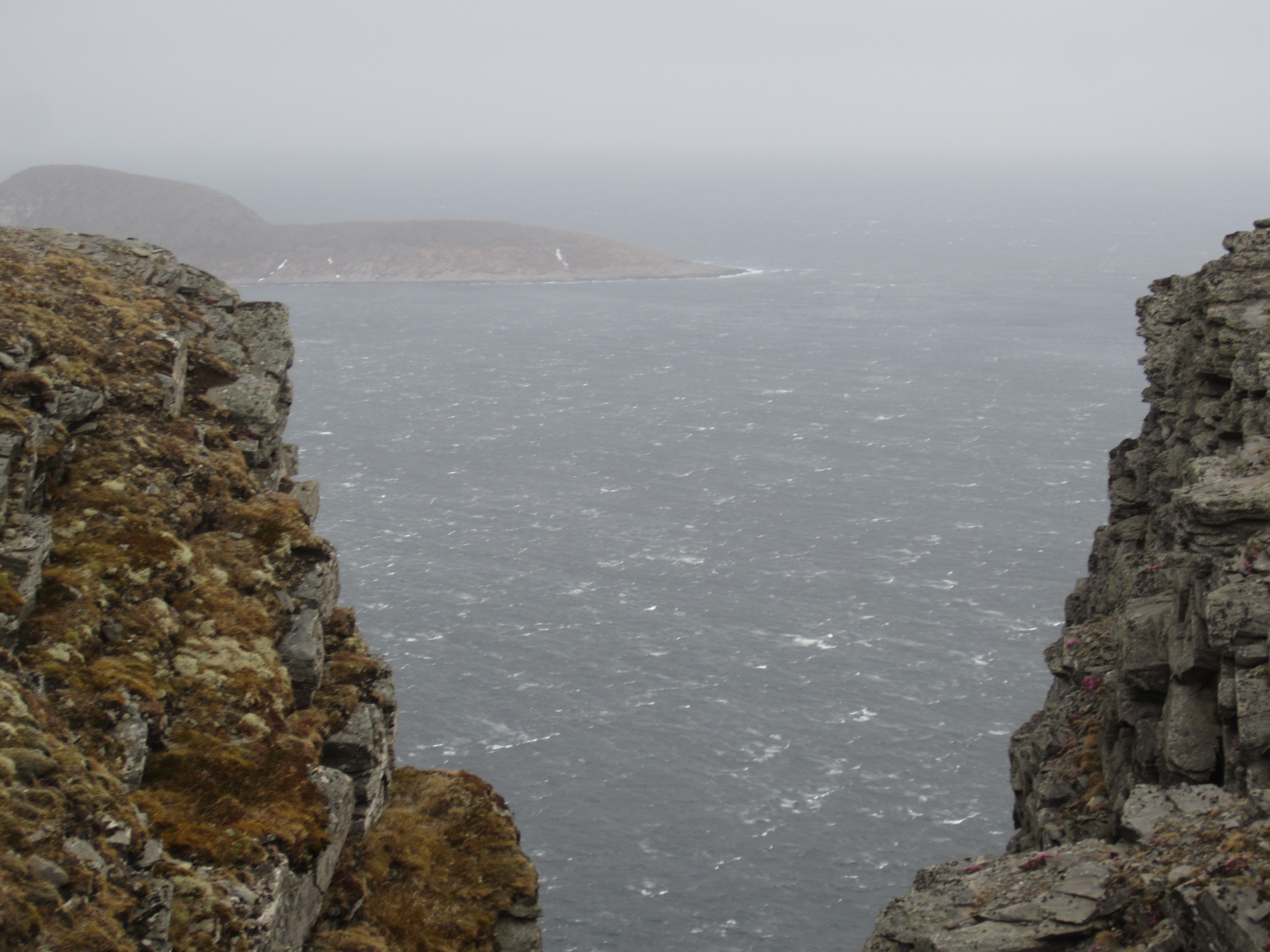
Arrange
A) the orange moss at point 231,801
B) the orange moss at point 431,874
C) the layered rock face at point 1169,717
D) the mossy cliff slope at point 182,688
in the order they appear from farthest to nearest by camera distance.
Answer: the orange moss at point 431,874, the orange moss at point 231,801, the layered rock face at point 1169,717, the mossy cliff slope at point 182,688

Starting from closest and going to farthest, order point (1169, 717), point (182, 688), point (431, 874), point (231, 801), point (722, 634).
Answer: point (231, 801) < point (182, 688) < point (1169, 717) < point (431, 874) < point (722, 634)

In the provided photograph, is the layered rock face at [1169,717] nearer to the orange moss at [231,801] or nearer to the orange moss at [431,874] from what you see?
the orange moss at [431,874]

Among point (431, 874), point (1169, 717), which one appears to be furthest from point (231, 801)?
point (1169, 717)

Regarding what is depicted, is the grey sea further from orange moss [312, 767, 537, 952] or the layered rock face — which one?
orange moss [312, 767, 537, 952]

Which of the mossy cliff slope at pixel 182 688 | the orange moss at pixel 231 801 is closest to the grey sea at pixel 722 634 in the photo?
the mossy cliff slope at pixel 182 688

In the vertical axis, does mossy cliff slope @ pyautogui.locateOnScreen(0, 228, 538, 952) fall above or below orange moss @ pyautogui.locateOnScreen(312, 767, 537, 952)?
above

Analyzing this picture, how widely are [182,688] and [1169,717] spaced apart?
27781 millimetres

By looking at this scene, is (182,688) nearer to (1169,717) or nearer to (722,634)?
(1169,717)

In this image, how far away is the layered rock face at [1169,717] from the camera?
91.9 feet

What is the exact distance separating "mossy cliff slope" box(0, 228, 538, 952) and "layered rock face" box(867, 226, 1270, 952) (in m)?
14.6

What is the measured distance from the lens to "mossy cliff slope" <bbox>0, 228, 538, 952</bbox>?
26406 millimetres

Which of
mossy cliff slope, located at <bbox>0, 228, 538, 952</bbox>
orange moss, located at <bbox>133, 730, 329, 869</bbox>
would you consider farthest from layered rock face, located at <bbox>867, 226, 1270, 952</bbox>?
orange moss, located at <bbox>133, 730, 329, 869</bbox>

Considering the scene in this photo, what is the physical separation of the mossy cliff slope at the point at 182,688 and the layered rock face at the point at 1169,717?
48.0 ft

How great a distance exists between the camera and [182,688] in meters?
33.6
